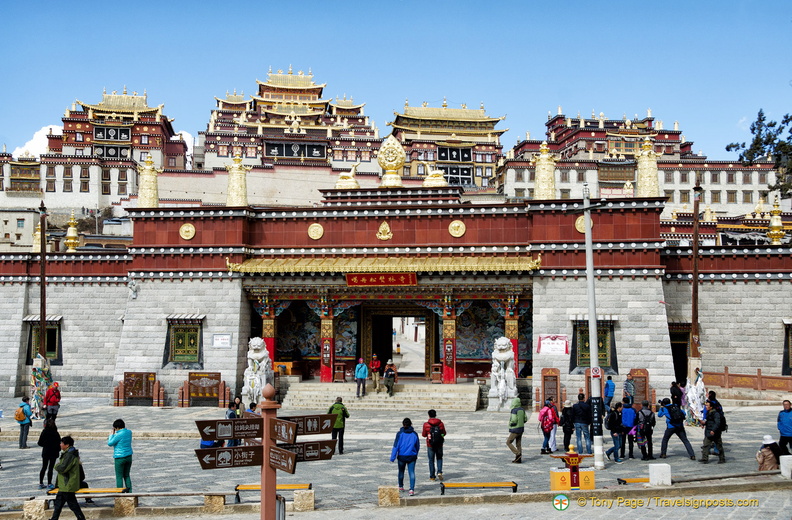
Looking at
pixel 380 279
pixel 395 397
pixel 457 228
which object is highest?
pixel 457 228

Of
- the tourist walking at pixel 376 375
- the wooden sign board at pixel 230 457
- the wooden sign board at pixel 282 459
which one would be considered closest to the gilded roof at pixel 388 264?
the tourist walking at pixel 376 375

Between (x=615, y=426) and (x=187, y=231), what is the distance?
68.0ft

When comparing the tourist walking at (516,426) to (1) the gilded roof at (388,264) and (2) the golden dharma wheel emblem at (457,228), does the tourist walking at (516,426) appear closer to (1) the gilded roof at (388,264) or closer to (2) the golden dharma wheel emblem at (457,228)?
(1) the gilded roof at (388,264)

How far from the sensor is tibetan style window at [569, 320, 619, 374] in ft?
97.7

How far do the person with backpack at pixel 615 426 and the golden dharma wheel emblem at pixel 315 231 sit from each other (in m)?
17.3

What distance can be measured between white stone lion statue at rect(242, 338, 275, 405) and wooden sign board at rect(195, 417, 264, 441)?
19791mm

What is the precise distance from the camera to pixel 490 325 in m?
33.7

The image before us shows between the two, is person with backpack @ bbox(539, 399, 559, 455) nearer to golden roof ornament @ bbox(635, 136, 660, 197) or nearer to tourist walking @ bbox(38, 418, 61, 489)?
tourist walking @ bbox(38, 418, 61, 489)

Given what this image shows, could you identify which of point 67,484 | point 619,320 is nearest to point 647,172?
point 619,320

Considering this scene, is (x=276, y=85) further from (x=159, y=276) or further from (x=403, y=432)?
(x=403, y=432)

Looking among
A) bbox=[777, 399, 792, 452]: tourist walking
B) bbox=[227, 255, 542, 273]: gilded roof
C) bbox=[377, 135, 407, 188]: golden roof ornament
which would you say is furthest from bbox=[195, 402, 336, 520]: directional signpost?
bbox=[377, 135, 407, 188]: golden roof ornament

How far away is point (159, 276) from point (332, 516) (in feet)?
68.3

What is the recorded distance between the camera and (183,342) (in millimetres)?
32781

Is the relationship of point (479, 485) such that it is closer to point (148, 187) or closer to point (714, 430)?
point (714, 430)
